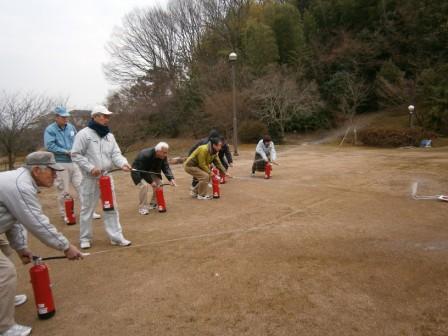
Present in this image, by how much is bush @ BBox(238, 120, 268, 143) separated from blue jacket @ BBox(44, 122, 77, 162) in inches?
641

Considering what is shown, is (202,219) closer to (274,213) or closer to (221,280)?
(274,213)

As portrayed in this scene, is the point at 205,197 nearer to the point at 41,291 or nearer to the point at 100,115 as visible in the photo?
the point at 100,115

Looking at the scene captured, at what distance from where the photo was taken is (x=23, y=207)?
7.30ft

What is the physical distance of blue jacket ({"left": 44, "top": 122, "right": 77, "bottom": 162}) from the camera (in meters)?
4.78

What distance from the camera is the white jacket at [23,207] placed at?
2205mm

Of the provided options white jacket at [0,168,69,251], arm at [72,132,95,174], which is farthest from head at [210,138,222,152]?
white jacket at [0,168,69,251]

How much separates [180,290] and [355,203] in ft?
12.0

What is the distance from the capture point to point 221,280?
2994 mm

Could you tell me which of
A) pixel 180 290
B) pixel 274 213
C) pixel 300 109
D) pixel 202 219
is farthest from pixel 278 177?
pixel 300 109

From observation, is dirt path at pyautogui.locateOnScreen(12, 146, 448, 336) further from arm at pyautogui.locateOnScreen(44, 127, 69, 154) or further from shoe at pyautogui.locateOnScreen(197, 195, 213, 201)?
arm at pyautogui.locateOnScreen(44, 127, 69, 154)

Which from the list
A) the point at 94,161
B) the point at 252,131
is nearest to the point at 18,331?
the point at 94,161

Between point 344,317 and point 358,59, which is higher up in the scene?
point 358,59

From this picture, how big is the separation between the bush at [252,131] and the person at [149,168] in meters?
15.5

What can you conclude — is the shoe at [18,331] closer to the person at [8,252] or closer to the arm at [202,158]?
the person at [8,252]
